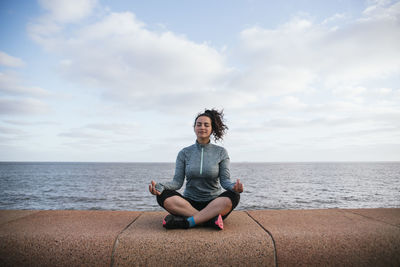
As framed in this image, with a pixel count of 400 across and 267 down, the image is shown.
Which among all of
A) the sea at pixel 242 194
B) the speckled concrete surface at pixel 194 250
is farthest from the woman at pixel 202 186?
the sea at pixel 242 194

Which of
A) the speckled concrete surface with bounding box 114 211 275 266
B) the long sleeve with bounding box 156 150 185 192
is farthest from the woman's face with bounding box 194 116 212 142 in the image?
the speckled concrete surface with bounding box 114 211 275 266

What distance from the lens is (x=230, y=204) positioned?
3277mm

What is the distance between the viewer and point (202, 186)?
3.77 metres

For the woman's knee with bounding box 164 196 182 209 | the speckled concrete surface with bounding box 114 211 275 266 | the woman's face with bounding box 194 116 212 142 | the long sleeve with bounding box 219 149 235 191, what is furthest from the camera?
the woman's face with bounding box 194 116 212 142

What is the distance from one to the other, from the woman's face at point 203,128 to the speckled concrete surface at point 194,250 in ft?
5.56

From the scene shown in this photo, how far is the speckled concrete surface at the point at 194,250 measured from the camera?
2541 millimetres

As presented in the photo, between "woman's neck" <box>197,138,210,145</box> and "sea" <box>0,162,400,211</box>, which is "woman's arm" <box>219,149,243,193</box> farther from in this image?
"sea" <box>0,162,400,211</box>

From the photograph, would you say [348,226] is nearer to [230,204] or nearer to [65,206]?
[230,204]

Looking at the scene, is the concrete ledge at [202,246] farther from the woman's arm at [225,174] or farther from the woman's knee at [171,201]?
the woman's arm at [225,174]

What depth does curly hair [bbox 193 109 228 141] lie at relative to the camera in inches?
165

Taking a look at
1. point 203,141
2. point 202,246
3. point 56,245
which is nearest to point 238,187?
point 202,246

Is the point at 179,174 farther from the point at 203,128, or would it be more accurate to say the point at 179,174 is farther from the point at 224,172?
the point at 203,128

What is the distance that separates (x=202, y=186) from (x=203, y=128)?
1000mm

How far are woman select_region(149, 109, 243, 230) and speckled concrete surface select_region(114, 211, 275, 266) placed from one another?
1.22ft
